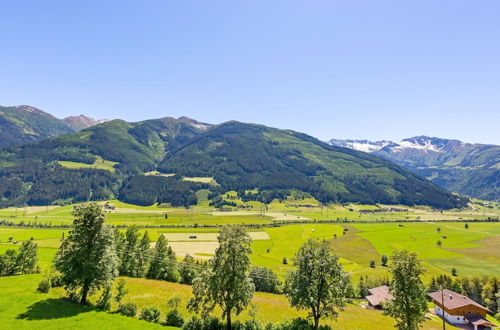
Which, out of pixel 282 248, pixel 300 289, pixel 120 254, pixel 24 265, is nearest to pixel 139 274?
pixel 120 254

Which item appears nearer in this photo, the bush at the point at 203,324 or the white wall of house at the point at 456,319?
the bush at the point at 203,324

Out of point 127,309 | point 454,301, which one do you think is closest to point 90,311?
point 127,309

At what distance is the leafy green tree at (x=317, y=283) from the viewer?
47.4 metres

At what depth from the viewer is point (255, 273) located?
89.6m

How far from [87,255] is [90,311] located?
954cm

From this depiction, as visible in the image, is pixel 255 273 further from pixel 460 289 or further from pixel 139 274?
pixel 460 289

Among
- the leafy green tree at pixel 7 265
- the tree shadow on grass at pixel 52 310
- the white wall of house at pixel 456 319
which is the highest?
the tree shadow on grass at pixel 52 310

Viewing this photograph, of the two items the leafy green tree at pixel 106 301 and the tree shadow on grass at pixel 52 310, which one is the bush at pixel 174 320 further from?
the tree shadow on grass at pixel 52 310

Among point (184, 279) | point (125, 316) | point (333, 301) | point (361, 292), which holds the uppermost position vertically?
point (333, 301)

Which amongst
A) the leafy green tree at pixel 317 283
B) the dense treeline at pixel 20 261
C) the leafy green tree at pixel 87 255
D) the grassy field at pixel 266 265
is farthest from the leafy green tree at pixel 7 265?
the leafy green tree at pixel 317 283

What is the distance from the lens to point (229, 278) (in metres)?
44.2

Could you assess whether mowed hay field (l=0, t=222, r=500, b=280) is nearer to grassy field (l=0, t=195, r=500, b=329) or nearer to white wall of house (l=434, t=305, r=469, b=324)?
grassy field (l=0, t=195, r=500, b=329)

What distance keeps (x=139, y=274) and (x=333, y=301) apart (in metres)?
60.5

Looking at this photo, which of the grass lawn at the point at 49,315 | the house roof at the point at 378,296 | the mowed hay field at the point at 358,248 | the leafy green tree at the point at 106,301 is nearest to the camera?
the grass lawn at the point at 49,315
